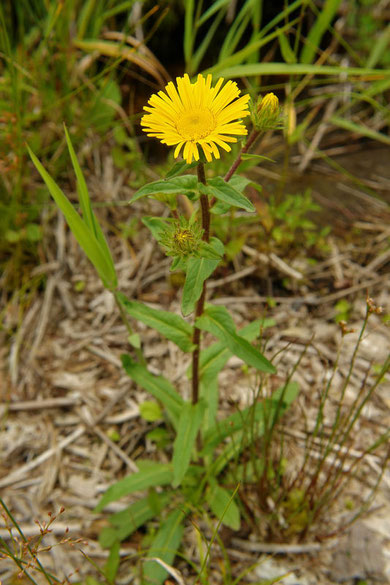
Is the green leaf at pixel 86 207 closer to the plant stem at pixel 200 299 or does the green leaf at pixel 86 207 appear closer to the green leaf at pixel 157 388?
the plant stem at pixel 200 299

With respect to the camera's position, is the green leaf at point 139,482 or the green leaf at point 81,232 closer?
the green leaf at point 81,232

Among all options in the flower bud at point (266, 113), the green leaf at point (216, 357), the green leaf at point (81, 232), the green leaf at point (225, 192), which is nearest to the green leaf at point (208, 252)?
the green leaf at point (225, 192)

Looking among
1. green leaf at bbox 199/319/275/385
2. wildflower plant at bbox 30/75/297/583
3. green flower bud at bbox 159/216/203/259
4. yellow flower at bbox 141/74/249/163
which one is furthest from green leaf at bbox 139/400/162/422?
yellow flower at bbox 141/74/249/163

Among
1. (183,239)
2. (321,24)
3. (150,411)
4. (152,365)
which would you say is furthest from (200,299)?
(321,24)

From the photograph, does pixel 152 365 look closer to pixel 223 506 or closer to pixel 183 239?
pixel 223 506

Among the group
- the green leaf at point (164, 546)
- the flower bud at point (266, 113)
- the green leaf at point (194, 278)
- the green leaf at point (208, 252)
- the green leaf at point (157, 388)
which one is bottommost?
the green leaf at point (164, 546)

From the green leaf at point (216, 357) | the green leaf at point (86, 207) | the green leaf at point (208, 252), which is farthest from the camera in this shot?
the green leaf at point (216, 357)
